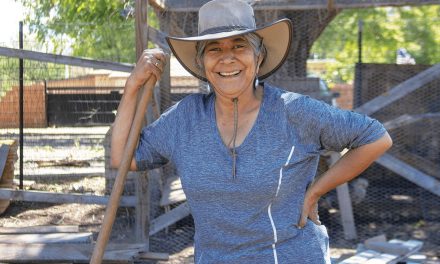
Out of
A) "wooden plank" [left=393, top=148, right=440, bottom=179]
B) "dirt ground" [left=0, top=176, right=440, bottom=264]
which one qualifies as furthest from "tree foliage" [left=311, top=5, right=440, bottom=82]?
"dirt ground" [left=0, top=176, right=440, bottom=264]

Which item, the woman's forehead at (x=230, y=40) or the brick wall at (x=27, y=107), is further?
the brick wall at (x=27, y=107)

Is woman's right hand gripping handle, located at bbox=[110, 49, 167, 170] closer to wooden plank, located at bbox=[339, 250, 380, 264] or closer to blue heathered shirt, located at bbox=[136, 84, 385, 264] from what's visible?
blue heathered shirt, located at bbox=[136, 84, 385, 264]

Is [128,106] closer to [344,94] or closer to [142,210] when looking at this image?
[142,210]

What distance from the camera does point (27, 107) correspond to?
7.96 metres

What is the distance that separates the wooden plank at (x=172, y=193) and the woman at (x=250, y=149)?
13.0 feet

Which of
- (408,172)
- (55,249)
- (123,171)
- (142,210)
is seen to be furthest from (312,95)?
(123,171)

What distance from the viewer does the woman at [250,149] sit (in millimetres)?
2164

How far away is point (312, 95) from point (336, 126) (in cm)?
473

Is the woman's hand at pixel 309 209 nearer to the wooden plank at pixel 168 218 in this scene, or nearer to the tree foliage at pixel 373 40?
the wooden plank at pixel 168 218

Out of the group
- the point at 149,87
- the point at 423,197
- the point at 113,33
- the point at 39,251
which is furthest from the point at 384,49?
the point at 149,87

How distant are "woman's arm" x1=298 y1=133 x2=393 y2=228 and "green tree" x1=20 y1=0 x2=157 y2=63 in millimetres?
4275

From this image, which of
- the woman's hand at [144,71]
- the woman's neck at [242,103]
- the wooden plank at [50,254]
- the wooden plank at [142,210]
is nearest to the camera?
the woman's neck at [242,103]

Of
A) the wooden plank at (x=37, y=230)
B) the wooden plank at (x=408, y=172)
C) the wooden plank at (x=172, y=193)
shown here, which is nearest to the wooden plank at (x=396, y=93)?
the wooden plank at (x=408, y=172)

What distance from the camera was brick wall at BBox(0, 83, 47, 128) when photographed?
7664 millimetres
